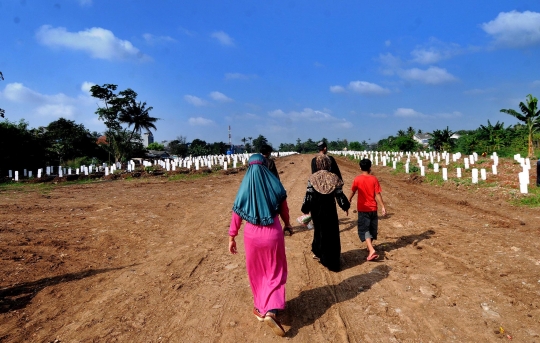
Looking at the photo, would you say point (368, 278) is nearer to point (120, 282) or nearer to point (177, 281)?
point (177, 281)

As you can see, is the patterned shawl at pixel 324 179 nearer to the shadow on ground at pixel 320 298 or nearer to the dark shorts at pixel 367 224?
the dark shorts at pixel 367 224

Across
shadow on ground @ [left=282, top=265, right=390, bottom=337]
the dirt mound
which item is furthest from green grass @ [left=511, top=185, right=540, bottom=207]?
shadow on ground @ [left=282, top=265, right=390, bottom=337]

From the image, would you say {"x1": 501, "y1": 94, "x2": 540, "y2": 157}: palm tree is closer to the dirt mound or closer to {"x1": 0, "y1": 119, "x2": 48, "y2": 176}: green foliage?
the dirt mound

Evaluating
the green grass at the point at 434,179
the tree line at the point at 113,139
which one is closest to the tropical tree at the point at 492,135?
the tree line at the point at 113,139

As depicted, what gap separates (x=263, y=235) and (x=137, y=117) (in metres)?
44.7

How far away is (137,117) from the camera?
145ft

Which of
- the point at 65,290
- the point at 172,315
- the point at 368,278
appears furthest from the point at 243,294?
the point at 65,290

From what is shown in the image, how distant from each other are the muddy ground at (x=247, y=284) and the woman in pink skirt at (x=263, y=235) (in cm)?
35

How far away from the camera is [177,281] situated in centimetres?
470

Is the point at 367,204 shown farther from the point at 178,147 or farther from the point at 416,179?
the point at 178,147

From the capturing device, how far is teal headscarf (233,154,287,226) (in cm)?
338

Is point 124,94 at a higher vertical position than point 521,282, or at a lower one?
higher

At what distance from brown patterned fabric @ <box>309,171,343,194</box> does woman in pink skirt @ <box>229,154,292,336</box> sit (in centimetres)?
136

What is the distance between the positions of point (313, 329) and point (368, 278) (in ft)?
4.99
